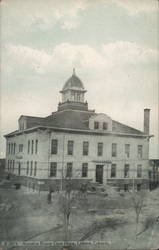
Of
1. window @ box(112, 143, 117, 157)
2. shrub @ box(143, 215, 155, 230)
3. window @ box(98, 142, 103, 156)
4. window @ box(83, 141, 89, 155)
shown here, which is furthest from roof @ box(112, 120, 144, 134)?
shrub @ box(143, 215, 155, 230)

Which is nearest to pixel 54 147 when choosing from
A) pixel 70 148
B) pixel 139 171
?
pixel 70 148

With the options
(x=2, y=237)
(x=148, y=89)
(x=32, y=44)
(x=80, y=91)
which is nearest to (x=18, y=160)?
(x=2, y=237)

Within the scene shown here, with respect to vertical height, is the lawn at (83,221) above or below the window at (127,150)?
below

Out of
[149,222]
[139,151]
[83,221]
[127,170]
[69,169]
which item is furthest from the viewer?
[127,170]

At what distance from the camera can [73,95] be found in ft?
19.9

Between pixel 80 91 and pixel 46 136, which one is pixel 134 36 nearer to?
pixel 80 91

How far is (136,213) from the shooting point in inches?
244

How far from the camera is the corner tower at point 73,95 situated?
574 cm

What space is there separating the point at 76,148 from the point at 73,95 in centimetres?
112

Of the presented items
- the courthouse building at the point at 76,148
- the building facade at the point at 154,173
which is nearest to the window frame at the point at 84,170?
the courthouse building at the point at 76,148

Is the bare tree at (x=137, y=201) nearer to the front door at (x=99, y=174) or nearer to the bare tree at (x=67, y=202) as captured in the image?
the front door at (x=99, y=174)

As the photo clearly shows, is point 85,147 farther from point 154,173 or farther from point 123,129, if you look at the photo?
point 154,173

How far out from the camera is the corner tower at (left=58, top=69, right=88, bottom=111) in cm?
574

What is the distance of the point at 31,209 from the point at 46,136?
1506 millimetres
